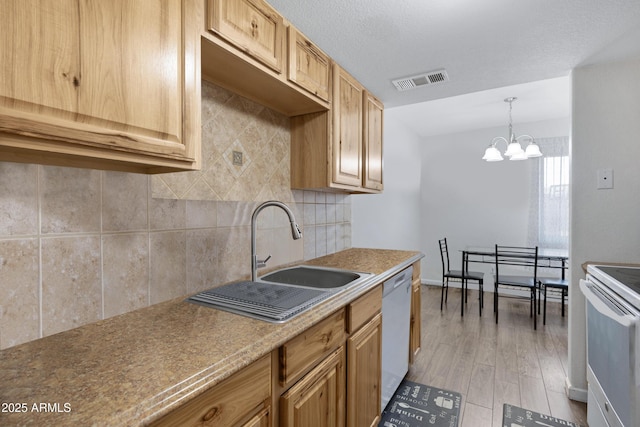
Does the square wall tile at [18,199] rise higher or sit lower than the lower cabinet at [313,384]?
higher

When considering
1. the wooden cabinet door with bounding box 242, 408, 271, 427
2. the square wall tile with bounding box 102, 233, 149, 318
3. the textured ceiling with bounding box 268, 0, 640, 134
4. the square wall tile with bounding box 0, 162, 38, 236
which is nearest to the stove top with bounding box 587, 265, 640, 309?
the textured ceiling with bounding box 268, 0, 640, 134

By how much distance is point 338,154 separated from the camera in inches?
78.2

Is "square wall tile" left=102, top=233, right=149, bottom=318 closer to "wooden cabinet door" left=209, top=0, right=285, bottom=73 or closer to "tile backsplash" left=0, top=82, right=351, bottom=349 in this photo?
"tile backsplash" left=0, top=82, right=351, bottom=349

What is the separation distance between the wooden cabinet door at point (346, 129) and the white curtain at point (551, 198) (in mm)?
3426

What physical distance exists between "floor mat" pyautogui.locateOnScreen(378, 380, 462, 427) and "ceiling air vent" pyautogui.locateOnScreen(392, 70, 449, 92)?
215 cm

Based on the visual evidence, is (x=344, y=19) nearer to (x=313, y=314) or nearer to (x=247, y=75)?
(x=247, y=75)

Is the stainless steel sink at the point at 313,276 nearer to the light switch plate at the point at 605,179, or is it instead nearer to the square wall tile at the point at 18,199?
the square wall tile at the point at 18,199

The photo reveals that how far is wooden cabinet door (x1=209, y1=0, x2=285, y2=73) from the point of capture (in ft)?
3.56

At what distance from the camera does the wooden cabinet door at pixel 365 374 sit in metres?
1.35

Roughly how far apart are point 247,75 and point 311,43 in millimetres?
480

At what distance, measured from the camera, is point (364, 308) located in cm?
147

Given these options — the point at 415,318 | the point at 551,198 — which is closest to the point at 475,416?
the point at 415,318

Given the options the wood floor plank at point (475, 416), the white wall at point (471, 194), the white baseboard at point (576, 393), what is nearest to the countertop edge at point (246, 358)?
the wood floor plank at point (475, 416)

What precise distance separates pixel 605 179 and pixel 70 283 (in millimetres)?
2851
